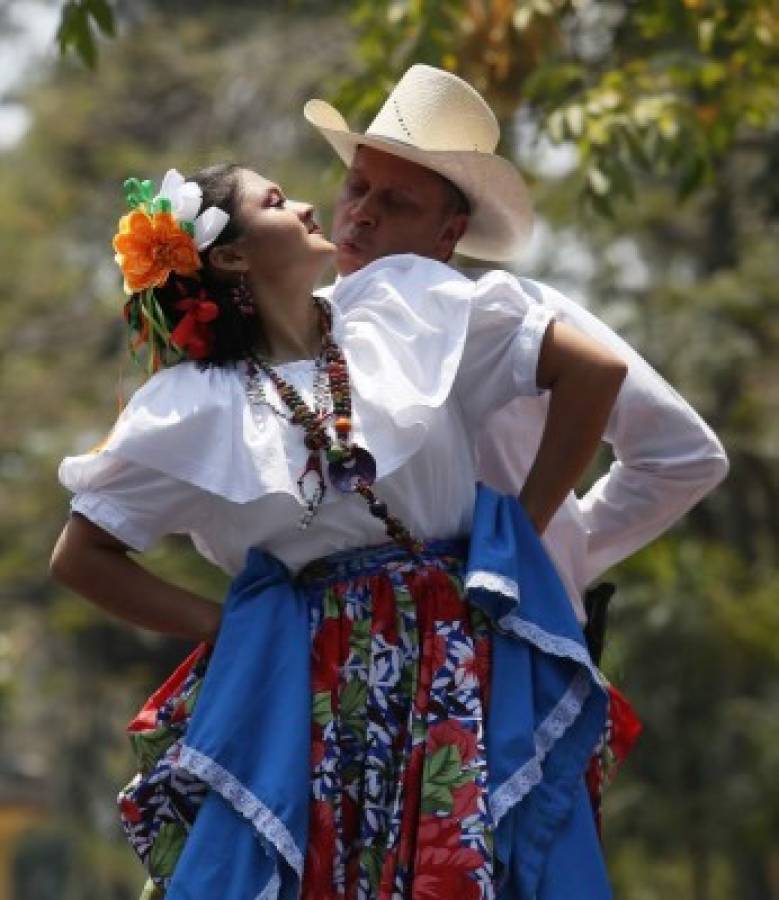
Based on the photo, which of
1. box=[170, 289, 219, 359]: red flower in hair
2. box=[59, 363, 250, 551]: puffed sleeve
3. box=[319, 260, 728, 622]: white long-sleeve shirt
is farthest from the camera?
box=[319, 260, 728, 622]: white long-sleeve shirt

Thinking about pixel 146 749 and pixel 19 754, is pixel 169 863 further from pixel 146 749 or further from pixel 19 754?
pixel 19 754

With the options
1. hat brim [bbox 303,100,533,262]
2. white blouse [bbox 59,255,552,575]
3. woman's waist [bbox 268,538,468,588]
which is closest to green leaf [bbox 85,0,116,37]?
hat brim [bbox 303,100,533,262]

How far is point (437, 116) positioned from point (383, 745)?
1311 millimetres

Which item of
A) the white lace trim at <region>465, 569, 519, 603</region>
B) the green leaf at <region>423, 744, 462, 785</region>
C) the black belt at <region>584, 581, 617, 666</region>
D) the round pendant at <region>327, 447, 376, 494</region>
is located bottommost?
the black belt at <region>584, 581, 617, 666</region>

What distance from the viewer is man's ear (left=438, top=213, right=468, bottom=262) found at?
17.1 ft

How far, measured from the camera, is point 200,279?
4.84 meters

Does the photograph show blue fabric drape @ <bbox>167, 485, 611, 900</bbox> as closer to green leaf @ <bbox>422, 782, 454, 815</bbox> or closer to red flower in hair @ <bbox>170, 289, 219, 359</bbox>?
green leaf @ <bbox>422, 782, 454, 815</bbox>

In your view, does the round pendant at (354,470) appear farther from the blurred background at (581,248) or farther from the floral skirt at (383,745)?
the blurred background at (581,248)

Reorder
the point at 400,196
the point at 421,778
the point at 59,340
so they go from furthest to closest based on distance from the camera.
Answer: the point at 59,340 < the point at 400,196 < the point at 421,778

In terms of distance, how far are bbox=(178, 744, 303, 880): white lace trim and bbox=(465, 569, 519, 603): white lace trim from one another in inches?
20.1

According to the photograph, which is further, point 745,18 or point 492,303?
point 745,18

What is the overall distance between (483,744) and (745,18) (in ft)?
13.2

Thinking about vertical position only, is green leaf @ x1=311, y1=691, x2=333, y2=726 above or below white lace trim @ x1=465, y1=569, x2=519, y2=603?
below

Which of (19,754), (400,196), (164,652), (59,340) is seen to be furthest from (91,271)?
(19,754)
